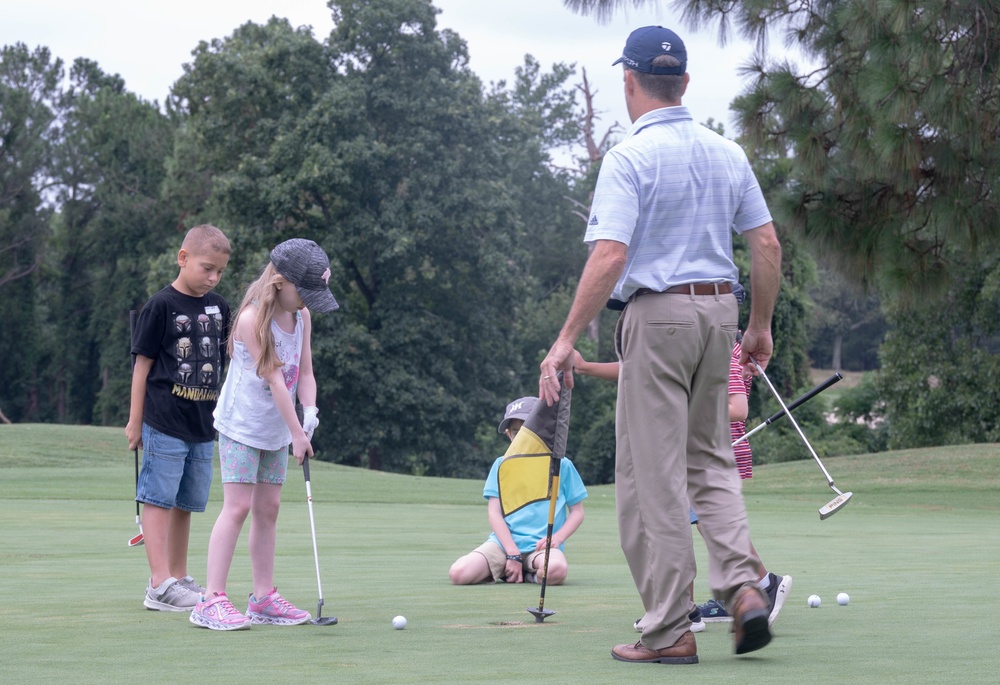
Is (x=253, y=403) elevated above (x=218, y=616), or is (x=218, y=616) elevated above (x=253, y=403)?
(x=253, y=403)

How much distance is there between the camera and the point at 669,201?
449 cm

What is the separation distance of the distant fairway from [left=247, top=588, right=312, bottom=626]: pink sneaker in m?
0.14

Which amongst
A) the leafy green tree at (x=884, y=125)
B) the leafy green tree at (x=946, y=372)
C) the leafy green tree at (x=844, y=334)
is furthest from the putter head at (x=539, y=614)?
the leafy green tree at (x=844, y=334)

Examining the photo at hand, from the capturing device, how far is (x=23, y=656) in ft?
13.8

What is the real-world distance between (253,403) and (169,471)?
886 mm

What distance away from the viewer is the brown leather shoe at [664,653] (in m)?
4.21

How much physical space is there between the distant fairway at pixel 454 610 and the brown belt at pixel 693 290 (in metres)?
1.22

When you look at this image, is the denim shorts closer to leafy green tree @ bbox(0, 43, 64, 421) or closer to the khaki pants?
the khaki pants

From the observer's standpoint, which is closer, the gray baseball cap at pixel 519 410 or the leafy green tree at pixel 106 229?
the gray baseball cap at pixel 519 410

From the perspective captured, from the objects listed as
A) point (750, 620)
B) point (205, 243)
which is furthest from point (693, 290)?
point (205, 243)

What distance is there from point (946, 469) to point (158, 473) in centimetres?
1684

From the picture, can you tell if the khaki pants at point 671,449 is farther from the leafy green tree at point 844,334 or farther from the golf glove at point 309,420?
the leafy green tree at point 844,334

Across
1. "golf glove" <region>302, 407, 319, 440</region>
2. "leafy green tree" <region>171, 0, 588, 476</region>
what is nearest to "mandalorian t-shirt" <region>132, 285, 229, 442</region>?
"golf glove" <region>302, 407, 319, 440</region>

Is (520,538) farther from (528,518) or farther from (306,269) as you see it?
(306,269)
